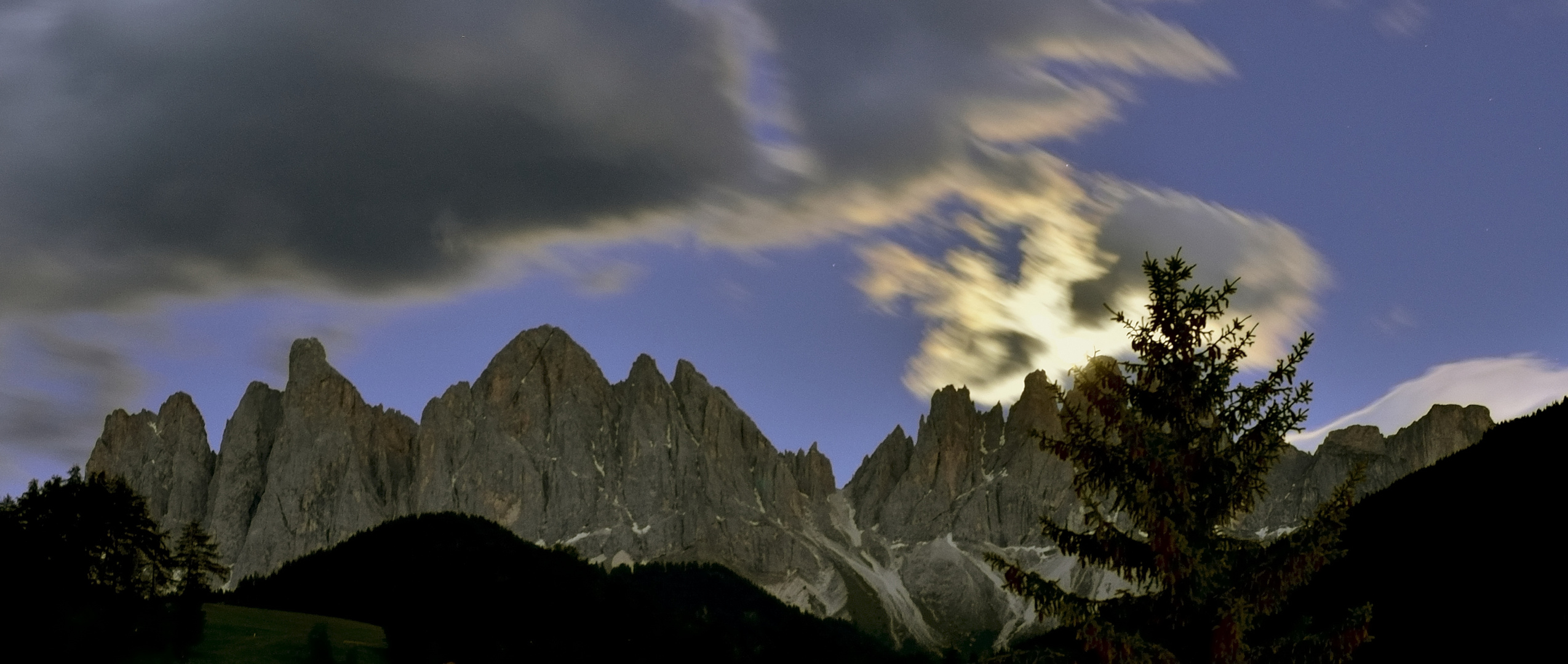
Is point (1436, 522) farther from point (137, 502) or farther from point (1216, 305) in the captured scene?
point (137, 502)

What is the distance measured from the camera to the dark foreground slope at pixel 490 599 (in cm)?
6412

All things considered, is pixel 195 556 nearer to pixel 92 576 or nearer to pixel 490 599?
pixel 92 576

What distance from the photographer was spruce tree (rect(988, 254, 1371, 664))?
85.6ft

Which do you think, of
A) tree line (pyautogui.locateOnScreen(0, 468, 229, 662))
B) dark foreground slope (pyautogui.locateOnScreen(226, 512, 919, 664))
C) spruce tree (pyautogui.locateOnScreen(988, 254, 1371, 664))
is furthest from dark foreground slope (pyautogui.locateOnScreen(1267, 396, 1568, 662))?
tree line (pyautogui.locateOnScreen(0, 468, 229, 662))

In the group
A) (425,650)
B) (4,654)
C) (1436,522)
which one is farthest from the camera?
(1436,522)

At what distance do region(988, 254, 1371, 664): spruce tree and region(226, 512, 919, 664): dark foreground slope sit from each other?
3146 centimetres

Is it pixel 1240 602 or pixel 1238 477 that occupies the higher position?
pixel 1238 477

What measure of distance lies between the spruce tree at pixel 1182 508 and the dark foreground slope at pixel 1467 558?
2280 centimetres

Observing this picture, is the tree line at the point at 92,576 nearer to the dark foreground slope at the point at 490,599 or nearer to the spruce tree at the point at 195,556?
the spruce tree at the point at 195,556

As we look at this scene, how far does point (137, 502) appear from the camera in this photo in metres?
104

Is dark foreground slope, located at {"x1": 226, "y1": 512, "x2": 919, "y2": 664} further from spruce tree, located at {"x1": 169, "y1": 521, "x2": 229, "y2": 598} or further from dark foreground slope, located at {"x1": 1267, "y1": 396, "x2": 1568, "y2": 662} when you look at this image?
spruce tree, located at {"x1": 169, "y1": 521, "x2": 229, "y2": 598}

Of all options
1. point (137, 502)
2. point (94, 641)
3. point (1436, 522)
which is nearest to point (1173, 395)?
point (94, 641)

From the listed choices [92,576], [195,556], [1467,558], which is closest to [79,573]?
[92,576]

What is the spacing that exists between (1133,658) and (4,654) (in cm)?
2451
